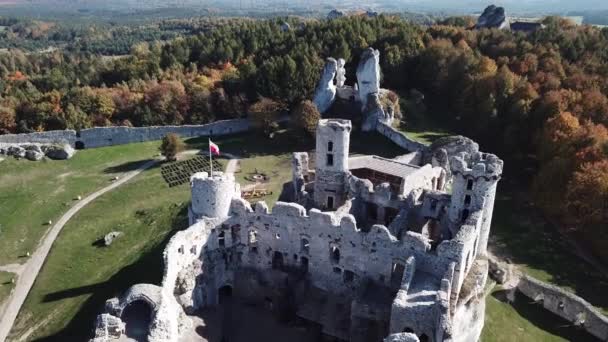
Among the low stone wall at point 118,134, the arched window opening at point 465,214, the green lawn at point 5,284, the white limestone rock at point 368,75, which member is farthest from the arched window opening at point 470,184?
the low stone wall at point 118,134

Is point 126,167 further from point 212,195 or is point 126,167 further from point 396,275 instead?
point 396,275

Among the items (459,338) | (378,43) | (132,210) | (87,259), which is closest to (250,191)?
(132,210)

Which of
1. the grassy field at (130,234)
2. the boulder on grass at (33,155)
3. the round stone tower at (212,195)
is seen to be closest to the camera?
the round stone tower at (212,195)

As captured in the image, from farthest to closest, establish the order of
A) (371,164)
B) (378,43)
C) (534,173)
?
(378,43)
(534,173)
(371,164)

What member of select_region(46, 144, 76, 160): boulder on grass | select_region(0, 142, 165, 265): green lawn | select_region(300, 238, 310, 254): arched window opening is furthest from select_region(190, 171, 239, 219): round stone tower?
select_region(46, 144, 76, 160): boulder on grass

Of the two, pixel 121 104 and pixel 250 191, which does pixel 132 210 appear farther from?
pixel 121 104

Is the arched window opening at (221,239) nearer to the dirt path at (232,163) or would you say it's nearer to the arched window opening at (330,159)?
the arched window opening at (330,159)

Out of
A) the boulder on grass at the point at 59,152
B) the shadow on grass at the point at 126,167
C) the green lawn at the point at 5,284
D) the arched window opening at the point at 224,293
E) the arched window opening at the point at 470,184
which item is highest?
the arched window opening at the point at 470,184

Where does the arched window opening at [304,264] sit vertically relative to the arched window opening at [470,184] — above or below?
below
